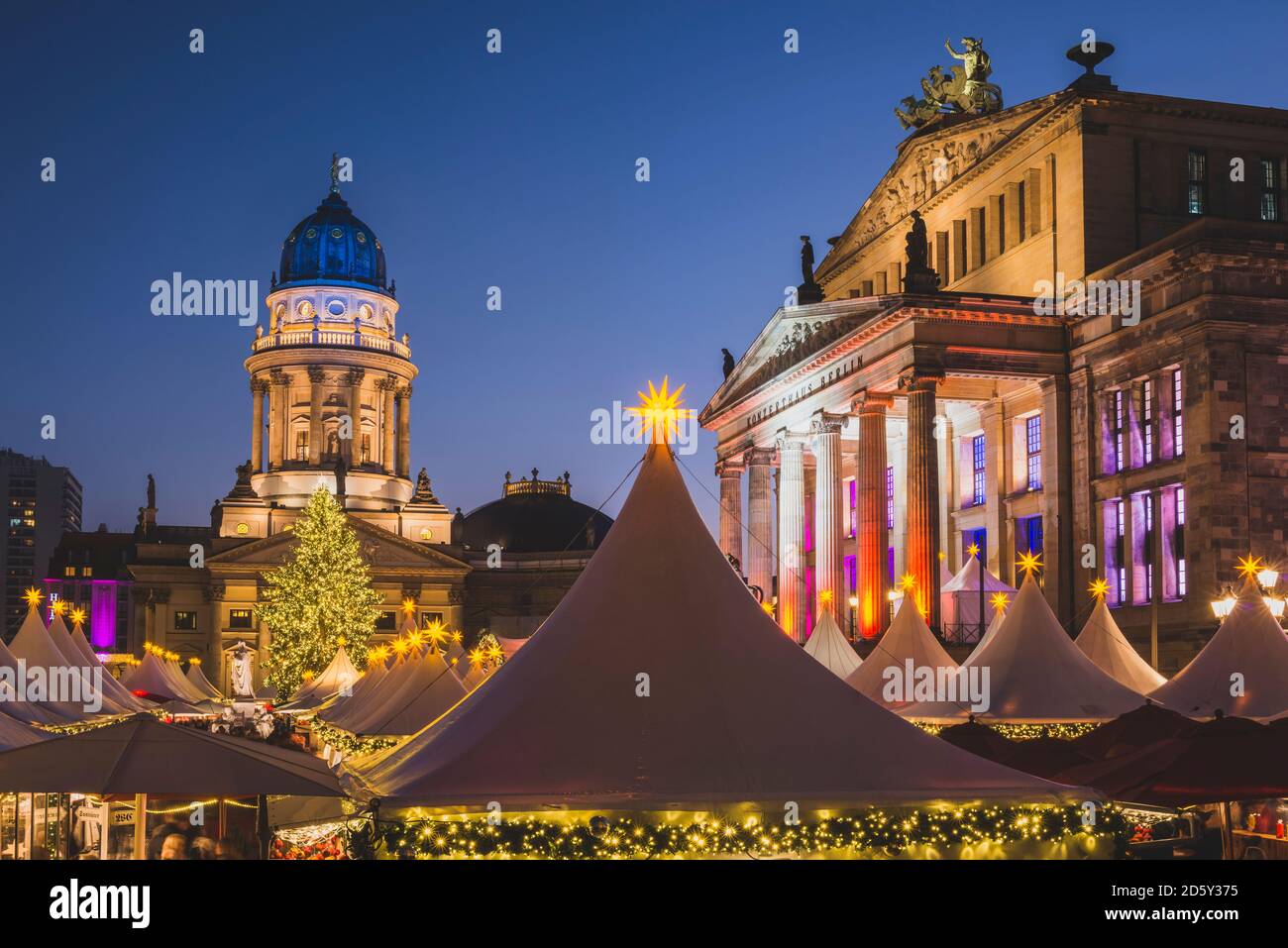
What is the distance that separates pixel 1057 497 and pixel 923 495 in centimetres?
462

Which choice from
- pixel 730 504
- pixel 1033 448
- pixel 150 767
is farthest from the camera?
pixel 730 504

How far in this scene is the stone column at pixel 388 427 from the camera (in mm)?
123438

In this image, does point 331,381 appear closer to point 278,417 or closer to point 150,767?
point 278,417

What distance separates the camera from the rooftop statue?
60.0 metres

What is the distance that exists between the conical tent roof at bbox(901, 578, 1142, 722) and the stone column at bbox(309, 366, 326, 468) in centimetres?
9222

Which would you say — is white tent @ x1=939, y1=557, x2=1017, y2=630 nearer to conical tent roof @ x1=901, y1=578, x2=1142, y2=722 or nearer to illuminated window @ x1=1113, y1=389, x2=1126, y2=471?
illuminated window @ x1=1113, y1=389, x2=1126, y2=471

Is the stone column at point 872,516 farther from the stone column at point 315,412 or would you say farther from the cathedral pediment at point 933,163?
the stone column at point 315,412

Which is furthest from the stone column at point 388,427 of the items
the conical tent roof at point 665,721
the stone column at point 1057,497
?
the conical tent roof at point 665,721

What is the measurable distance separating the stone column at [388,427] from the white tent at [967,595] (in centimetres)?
7473

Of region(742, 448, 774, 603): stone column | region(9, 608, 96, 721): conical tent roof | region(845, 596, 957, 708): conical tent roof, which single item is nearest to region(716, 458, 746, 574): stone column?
region(742, 448, 774, 603): stone column

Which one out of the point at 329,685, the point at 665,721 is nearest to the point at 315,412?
the point at 329,685

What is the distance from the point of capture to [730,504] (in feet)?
237

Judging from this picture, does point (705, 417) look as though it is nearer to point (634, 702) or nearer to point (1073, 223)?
point (1073, 223)

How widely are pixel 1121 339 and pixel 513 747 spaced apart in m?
36.9
